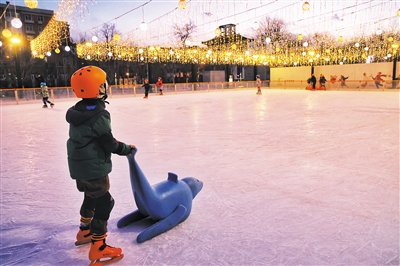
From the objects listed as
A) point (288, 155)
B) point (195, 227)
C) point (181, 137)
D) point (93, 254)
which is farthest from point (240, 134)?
point (93, 254)

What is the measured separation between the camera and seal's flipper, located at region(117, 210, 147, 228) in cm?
218

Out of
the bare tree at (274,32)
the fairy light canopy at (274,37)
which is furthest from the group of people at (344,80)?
the bare tree at (274,32)

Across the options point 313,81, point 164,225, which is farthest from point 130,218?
point 313,81

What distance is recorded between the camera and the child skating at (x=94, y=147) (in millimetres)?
1582

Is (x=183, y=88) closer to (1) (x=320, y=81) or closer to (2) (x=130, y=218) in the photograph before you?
(1) (x=320, y=81)

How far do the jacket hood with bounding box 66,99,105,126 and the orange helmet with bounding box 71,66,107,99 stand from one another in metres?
0.04

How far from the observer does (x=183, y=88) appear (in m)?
21.0

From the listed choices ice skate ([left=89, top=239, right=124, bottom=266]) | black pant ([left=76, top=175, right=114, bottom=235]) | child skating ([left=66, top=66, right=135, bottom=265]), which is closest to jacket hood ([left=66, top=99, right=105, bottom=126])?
child skating ([left=66, top=66, right=135, bottom=265])

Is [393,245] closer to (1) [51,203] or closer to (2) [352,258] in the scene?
(2) [352,258]

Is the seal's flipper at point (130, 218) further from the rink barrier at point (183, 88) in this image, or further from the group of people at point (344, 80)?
the group of people at point (344, 80)

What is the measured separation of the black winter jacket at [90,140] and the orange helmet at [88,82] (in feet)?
0.18

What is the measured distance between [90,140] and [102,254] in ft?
2.26

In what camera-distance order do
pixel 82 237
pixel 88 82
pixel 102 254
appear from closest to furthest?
pixel 88 82 < pixel 102 254 < pixel 82 237

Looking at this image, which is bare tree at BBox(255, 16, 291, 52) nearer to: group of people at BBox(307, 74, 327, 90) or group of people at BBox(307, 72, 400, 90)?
group of people at BBox(307, 74, 327, 90)
